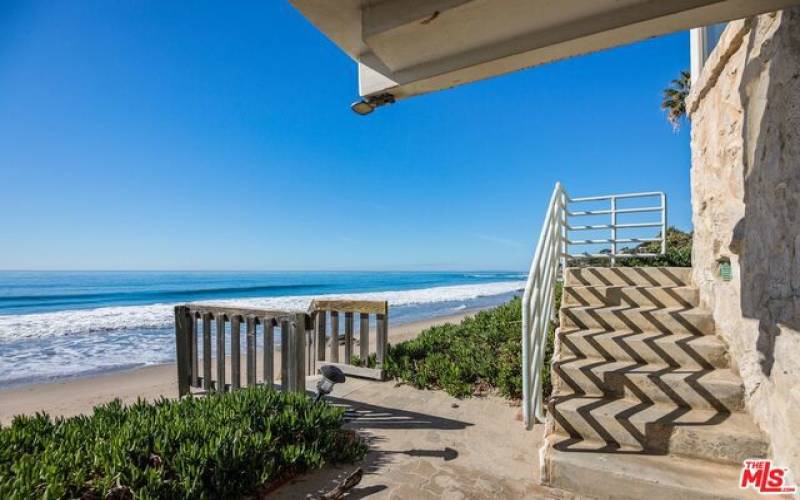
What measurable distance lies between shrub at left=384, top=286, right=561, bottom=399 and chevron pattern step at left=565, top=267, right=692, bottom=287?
727 mm

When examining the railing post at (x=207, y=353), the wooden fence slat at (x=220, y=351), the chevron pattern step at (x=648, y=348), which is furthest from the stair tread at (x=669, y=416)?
the railing post at (x=207, y=353)

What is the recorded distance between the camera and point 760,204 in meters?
2.58

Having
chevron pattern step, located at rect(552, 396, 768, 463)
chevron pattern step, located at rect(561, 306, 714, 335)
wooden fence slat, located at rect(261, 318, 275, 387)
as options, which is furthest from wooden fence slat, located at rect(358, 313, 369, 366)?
chevron pattern step, located at rect(552, 396, 768, 463)

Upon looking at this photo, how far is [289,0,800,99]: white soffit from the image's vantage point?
1.85 m

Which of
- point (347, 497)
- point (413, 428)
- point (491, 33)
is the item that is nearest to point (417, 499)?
point (347, 497)

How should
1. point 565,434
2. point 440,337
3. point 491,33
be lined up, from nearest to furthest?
point 491,33, point 565,434, point 440,337

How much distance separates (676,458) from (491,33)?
9.71ft

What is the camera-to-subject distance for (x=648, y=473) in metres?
2.36

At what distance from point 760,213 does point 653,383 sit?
1.42 m

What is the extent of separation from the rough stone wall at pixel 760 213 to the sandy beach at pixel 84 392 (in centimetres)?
585

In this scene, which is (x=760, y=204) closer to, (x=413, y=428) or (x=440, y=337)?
(x=413, y=428)

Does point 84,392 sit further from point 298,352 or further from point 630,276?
point 630,276

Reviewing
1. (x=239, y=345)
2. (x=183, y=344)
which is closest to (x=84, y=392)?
(x=183, y=344)

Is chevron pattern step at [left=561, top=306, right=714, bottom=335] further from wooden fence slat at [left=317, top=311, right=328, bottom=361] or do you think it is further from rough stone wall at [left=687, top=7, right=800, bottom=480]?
wooden fence slat at [left=317, top=311, right=328, bottom=361]
